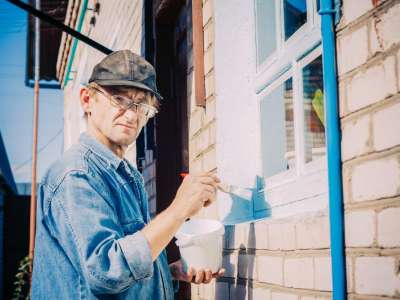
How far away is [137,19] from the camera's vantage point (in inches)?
160

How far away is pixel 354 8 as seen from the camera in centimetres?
118

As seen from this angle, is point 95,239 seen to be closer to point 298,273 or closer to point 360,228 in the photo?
point 298,273

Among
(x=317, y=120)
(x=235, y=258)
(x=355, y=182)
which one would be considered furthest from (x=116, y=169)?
(x=355, y=182)

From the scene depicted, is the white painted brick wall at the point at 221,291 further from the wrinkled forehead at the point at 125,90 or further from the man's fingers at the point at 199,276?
the wrinkled forehead at the point at 125,90

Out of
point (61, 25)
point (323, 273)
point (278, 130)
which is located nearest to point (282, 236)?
point (323, 273)

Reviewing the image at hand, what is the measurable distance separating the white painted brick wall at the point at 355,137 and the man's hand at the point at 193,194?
24.2 inches

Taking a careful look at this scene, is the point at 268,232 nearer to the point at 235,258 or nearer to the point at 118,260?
the point at 235,258

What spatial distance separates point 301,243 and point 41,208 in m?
0.95

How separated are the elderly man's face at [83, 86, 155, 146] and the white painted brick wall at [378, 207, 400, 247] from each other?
1099 mm

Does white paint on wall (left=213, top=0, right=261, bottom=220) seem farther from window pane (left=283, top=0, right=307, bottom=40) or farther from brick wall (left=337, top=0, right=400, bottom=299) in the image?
brick wall (left=337, top=0, right=400, bottom=299)

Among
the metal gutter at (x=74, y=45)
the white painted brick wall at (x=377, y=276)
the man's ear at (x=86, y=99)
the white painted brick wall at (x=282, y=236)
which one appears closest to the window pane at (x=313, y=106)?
the white painted brick wall at (x=282, y=236)

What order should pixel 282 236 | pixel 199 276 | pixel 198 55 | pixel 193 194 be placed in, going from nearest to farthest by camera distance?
pixel 282 236 → pixel 193 194 → pixel 199 276 → pixel 198 55

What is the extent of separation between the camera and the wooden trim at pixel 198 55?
230cm

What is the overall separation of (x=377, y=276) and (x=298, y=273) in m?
0.40
